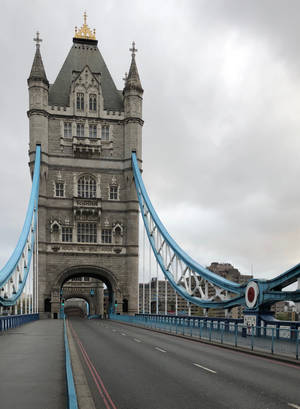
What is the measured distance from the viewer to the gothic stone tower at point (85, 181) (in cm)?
5759

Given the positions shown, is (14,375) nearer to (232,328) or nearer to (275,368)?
(275,368)

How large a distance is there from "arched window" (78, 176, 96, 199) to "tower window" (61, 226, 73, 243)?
14.6ft

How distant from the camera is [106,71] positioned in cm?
6688

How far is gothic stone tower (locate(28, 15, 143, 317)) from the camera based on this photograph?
5759 centimetres

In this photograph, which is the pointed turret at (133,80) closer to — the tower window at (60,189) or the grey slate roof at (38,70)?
the grey slate roof at (38,70)

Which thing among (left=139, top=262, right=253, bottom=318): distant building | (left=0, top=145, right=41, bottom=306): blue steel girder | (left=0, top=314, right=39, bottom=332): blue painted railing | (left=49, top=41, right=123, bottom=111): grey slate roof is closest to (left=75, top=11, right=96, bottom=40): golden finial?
(left=49, top=41, right=123, bottom=111): grey slate roof

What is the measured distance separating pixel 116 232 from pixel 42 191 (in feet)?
33.3

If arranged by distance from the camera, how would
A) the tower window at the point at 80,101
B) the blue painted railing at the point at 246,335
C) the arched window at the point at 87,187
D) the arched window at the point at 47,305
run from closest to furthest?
1. the blue painted railing at the point at 246,335
2. the arched window at the point at 47,305
3. the arched window at the point at 87,187
4. the tower window at the point at 80,101

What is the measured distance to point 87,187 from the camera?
60125mm

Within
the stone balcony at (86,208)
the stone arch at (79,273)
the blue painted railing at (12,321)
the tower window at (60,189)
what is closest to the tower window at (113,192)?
the stone balcony at (86,208)

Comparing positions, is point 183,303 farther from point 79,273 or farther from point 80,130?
point 80,130

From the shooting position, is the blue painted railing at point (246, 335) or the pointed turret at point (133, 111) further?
the pointed turret at point (133, 111)

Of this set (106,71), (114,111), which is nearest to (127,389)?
(114,111)

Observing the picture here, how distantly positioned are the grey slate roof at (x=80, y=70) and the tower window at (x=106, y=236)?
1626 centimetres
